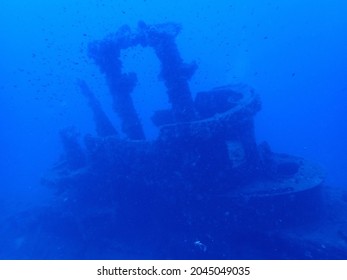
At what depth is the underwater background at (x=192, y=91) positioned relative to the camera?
11962mm

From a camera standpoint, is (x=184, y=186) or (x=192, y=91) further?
(x=192, y=91)

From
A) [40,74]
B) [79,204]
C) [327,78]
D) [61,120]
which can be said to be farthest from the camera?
[40,74]

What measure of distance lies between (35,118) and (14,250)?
8422cm

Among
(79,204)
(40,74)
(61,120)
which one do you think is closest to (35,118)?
(61,120)

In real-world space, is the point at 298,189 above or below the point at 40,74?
below

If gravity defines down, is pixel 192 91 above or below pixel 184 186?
above

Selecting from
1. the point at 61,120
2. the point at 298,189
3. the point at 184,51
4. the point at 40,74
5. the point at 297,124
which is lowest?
the point at 298,189

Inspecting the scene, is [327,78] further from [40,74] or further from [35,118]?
[40,74]

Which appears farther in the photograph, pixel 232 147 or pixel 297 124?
pixel 297 124

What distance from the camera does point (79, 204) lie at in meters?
11.3

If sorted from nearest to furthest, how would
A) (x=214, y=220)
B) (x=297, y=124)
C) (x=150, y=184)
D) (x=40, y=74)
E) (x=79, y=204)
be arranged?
(x=214, y=220) → (x=150, y=184) → (x=79, y=204) → (x=297, y=124) → (x=40, y=74)

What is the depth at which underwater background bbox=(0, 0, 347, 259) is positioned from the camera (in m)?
12.0

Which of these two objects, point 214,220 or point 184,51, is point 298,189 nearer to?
point 214,220

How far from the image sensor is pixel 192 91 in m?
75.7
